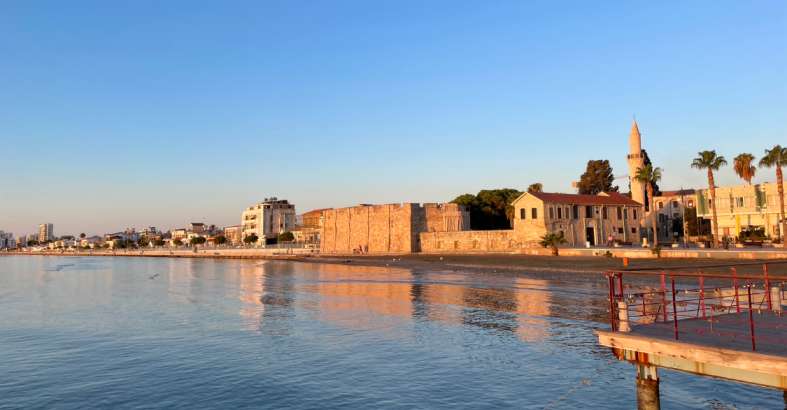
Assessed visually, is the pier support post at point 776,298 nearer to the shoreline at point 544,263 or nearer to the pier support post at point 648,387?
the pier support post at point 648,387

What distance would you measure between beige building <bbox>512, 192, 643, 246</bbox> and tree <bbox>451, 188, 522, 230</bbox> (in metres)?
21.9

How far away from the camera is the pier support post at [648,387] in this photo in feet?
29.7

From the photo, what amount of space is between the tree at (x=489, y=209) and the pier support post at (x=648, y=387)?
3164 inches

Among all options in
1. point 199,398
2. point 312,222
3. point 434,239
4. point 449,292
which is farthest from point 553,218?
point 312,222

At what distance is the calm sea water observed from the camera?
41.4ft

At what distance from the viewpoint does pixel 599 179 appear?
102m

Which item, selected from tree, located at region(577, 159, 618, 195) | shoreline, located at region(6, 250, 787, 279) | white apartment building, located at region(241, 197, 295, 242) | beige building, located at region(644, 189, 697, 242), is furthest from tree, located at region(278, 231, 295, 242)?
beige building, located at region(644, 189, 697, 242)

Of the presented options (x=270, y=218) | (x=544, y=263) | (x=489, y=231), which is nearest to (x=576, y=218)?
(x=489, y=231)

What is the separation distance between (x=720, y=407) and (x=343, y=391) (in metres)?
8.17

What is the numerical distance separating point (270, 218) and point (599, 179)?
9837 centimetres

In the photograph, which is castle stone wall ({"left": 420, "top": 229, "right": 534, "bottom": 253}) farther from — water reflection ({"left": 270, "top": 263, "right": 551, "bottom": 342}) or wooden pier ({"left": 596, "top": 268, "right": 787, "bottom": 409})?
wooden pier ({"left": 596, "top": 268, "right": 787, "bottom": 409})

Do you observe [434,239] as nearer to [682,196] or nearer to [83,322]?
[682,196]

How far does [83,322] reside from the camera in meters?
25.5

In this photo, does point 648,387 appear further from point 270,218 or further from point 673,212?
point 270,218
